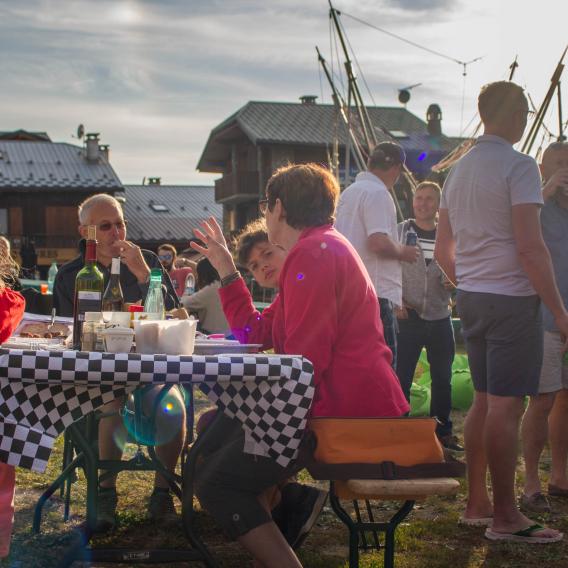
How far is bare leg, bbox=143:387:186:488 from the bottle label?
81 centimetres

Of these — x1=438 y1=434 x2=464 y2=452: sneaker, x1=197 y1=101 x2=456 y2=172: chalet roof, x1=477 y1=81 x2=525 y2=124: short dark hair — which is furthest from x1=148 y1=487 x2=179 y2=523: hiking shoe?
x1=197 y1=101 x2=456 y2=172: chalet roof

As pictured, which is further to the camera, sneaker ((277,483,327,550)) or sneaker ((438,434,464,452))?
sneaker ((438,434,464,452))

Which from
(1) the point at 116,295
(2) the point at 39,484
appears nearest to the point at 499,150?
(1) the point at 116,295

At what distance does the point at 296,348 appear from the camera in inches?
102

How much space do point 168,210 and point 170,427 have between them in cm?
4658

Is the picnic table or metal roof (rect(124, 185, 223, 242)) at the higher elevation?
metal roof (rect(124, 185, 223, 242))

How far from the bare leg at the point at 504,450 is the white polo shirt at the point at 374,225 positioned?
1.31m

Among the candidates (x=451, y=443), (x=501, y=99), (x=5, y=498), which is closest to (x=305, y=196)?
(x=501, y=99)

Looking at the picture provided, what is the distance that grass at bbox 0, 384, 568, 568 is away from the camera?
333 cm

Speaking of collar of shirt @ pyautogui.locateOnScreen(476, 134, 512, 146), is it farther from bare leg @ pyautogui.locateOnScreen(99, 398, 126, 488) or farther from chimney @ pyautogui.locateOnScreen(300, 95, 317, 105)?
chimney @ pyautogui.locateOnScreen(300, 95, 317, 105)

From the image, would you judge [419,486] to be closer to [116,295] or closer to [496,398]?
[496,398]

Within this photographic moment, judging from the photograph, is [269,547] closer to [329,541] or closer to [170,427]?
[329,541]

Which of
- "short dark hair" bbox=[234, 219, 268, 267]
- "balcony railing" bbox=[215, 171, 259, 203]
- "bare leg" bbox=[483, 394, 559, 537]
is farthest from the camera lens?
"balcony railing" bbox=[215, 171, 259, 203]

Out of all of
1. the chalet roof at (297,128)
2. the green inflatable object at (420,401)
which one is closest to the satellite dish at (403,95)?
the chalet roof at (297,128)
